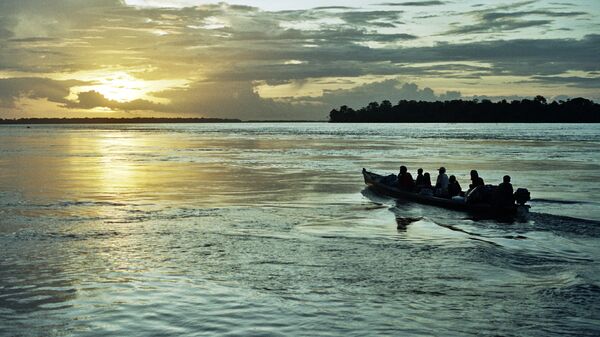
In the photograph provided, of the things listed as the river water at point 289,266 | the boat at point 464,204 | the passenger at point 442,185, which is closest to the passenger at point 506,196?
the boat at point 464,204

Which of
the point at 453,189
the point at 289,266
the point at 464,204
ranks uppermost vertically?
the point at 453,189

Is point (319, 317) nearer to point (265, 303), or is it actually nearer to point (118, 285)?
point (265, 303)

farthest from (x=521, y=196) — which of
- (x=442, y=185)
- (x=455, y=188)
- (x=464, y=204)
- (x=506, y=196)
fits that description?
(x=442, y=185)

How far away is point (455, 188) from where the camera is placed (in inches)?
1066

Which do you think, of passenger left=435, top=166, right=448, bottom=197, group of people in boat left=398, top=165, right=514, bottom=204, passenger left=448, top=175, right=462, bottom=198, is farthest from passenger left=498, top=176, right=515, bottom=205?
passenger left=435, top=166, right=448, bottom=197

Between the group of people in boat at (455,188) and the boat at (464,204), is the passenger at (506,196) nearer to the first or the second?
the group of people in boat at (455,188)

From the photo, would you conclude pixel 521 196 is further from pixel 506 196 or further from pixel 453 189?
pixel 453 189

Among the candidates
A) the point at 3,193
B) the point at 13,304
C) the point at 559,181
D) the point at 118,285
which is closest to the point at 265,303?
the point at 118,285

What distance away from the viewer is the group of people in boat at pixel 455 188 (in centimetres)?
2430

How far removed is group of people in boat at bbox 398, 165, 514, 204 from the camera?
79.7 ft

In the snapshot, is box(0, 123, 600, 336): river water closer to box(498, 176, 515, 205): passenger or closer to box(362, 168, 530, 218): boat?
box(362, 168, 530, 218): boat

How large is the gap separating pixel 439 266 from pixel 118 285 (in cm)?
794

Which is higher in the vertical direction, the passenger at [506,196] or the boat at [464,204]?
the passenger at [506,196]

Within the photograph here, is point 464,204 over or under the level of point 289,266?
over
